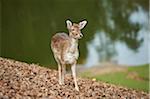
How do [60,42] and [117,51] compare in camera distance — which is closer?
[60,42]

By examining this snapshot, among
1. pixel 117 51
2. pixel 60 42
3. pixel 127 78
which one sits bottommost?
pixel 60 42

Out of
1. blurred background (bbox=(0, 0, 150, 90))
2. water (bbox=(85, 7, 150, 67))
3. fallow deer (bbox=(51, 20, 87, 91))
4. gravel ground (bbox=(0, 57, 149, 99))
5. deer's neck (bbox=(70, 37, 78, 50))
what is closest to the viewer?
gravel ground (bbox=(0, 57, 149, 99))

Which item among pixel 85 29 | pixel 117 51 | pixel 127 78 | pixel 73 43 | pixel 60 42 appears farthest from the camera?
pixel 85 29

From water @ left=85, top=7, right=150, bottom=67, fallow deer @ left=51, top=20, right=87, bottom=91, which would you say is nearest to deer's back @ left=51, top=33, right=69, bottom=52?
fallow deer @ left=51, top=20, right=87, bottom=91

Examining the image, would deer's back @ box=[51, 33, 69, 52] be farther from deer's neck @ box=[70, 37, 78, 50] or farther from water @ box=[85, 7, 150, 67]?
water @ box=[85, 7, 150, 67]

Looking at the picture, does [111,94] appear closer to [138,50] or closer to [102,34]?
[138,50]

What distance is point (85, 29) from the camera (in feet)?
109

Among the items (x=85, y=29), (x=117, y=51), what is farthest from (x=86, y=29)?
(x=117, y=51)

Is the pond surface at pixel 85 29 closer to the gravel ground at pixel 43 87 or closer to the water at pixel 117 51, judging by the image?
the water at pixel 117 51

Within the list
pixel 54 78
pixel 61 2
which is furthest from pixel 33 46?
pixel 54 78

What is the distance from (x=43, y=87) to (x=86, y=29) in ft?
77.0

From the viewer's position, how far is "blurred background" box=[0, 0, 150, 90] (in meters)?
26.9

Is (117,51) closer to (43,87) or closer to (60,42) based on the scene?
(60,42)

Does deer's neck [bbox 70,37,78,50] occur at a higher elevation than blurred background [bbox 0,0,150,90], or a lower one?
lower
